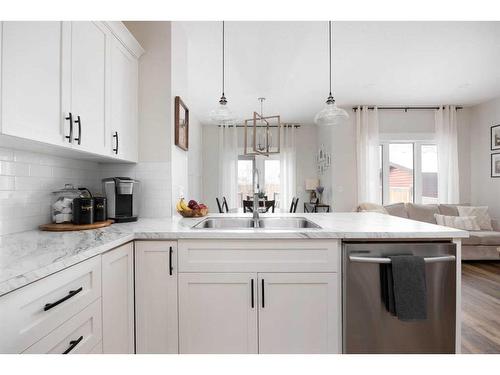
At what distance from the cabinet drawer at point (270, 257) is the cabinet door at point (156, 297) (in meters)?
0.10

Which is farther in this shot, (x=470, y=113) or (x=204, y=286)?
(x=470, y=113)

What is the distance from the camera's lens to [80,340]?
3.44 feet

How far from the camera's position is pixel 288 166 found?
6793 mm

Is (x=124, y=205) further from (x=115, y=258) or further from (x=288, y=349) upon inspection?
(x=288, y=349)

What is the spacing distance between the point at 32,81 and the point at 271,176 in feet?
19.9

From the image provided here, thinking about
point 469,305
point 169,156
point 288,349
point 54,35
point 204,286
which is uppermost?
point 54,35

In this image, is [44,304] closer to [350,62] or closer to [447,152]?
[350,62]

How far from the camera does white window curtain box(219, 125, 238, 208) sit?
6.71 metres

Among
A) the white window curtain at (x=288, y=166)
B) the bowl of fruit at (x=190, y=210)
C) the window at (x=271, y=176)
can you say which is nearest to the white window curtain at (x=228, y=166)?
the window at (x=271, y=176)

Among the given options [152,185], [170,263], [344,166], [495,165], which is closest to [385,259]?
[170,263]

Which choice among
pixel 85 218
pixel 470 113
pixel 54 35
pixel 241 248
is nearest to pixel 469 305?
pixel 241 248

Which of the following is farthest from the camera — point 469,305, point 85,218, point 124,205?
point 469,305

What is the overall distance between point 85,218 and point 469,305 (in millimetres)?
3421

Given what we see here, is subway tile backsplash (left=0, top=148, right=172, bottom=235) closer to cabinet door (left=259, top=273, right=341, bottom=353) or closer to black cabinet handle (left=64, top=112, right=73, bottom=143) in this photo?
black cabinet handle (left=64, top=112, right=73, bottom=143)
